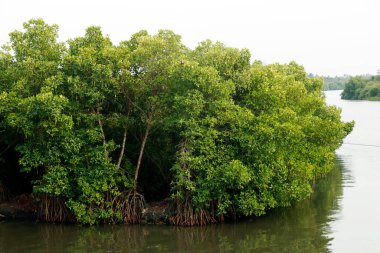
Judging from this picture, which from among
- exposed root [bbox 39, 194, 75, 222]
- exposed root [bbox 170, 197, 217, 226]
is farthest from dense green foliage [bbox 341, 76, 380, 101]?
exposed root [bbox 39, 194, 75, 222]

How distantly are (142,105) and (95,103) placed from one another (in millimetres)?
2423

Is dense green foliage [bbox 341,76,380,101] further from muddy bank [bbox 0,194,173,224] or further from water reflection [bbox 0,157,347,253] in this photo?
muddy bank [bbox 0,194,173,224]

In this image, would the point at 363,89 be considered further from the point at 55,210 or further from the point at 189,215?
the point at 55,210

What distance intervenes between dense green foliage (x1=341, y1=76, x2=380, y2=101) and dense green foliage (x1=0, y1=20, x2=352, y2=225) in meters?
94.4

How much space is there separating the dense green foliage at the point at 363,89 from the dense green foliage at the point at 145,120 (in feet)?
310

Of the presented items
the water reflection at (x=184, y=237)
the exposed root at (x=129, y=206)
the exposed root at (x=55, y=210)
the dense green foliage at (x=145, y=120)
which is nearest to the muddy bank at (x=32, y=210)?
the exposed root at (x=129, y=206)

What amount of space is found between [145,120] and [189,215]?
5224 mm

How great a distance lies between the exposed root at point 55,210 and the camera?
23000 mm

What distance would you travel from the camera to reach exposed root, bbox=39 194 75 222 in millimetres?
23000

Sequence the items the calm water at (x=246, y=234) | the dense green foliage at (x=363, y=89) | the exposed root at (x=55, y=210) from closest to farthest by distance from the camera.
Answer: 1. the calm water at (x=246, y=234)
2. the exposed root at (x=55, y=210)
3. the dense green foliage at (x=363, y=89)

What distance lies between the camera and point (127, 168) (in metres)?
23.8

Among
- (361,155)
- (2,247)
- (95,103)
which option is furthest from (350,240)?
(361,155)

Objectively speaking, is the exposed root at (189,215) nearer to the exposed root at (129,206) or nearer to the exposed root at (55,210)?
the exposed root at (129,206)

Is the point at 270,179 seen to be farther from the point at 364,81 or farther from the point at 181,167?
the point at 364,81
